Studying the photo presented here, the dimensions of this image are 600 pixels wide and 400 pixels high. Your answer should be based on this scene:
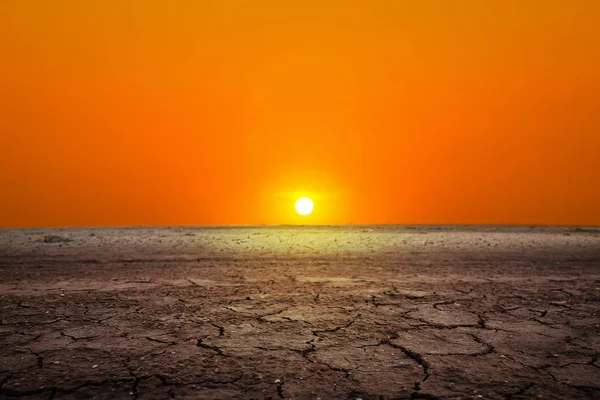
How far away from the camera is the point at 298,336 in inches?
141

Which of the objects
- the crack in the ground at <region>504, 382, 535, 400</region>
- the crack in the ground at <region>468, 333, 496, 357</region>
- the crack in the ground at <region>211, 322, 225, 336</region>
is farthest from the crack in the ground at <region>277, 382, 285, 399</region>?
the crack in the ground at <region>468, 333, 496, 357</region>

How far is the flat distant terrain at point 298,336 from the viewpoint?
8.47 ft

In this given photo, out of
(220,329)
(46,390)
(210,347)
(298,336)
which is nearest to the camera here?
(46,390)

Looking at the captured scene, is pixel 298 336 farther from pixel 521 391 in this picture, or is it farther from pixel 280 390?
pixel 521 391

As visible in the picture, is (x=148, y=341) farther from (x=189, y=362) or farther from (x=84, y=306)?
(x=84, y=306)

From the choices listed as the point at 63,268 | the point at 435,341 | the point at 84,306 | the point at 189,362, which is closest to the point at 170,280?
the point at 84,306

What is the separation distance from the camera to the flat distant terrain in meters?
2.58

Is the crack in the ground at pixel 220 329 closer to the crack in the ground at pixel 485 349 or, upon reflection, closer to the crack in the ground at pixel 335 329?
the crack in the ground at pixel 335 329

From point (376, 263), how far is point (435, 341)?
17.9 ft

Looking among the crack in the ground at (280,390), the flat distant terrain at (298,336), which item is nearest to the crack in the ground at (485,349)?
the flat distant terrain at (298,336)

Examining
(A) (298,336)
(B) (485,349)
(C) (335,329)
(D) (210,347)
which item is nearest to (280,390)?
(D) (210,347)

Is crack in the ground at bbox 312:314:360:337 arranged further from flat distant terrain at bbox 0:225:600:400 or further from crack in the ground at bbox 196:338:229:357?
crack in the ground at bbox 196:338:229:357

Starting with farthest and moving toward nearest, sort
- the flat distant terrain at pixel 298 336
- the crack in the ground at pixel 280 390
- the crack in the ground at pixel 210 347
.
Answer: the crack in the ground at pixel 210 347 → the flat distant terrain at pixel 298 336 → the crack in the ground at pixel 280 390

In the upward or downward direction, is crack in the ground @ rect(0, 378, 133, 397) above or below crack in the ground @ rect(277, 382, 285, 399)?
below
